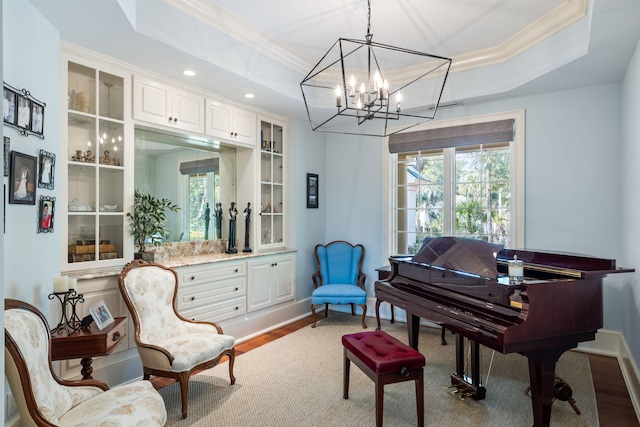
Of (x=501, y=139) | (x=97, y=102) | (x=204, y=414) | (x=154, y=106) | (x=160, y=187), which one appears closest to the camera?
(x=204, y=414)


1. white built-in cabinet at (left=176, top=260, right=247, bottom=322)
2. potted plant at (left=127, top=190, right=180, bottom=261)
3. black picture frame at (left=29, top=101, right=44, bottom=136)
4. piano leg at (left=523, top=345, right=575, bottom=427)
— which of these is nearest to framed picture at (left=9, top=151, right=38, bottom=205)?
black picture frame at (left=29, top=101, right=44, bottom=136)

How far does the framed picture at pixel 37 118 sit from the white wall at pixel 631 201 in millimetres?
4093

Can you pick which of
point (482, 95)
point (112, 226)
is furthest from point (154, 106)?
point (482, 95)

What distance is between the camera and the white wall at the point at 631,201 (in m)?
2.82

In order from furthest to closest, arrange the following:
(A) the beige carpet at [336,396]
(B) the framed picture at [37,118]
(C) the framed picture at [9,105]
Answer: (A) the beige carpet at [336,396] → (B) the framed picture at [37,118] → (C) the framed picture at [9,105]

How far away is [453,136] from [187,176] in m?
3.08

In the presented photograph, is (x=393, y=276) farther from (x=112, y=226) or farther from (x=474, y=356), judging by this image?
(x=112, y=226)

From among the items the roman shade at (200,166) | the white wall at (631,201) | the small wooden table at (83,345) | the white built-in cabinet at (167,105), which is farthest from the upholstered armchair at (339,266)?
the small wooden table at (83,345)

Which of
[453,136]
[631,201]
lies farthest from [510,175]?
[631,201]

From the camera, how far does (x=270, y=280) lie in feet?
15.0

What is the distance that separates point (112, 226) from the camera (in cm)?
324

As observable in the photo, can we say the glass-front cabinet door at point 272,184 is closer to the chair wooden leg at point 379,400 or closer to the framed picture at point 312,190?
the framed picture at point 312,190

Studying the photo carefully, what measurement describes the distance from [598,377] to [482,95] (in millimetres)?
2866

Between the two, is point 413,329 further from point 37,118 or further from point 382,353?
point 37,118
